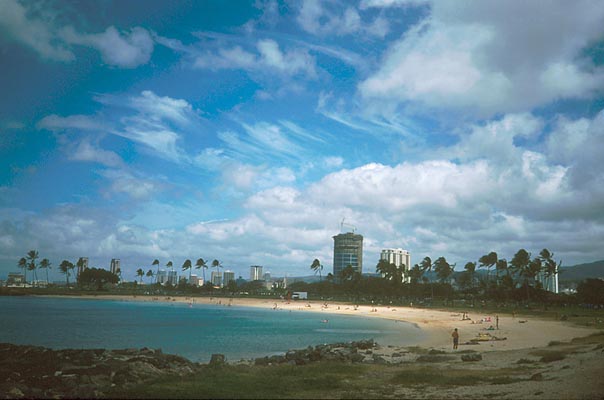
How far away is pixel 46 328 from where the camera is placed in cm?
6009

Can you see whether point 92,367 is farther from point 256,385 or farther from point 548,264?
point 548,264

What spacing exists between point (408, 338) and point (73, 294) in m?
169

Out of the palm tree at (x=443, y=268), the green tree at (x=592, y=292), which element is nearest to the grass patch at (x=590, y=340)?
the green tree at (x=592, y=292)

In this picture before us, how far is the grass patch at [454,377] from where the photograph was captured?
20438 mm

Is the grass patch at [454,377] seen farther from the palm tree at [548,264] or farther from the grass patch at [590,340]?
the palm tree at [548,264]

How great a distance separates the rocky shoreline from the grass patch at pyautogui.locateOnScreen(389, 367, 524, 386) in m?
5.70

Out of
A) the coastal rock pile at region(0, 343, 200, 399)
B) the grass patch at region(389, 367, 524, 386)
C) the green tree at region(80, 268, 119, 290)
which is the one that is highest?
the grass patch at region(389, 367, 524, 386)

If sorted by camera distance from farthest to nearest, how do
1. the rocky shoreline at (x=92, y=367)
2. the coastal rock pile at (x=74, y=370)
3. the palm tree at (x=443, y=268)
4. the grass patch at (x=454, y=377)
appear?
the palm tree at (x=443, y=268)
the grass patch at (x=454, y=377)
the rocky shoreline at (x=92, y=367)
the coastal rock pile at (x=74, y=370)

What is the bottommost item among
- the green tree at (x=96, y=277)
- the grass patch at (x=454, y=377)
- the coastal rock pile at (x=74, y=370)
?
the green tree at (x=96, y=277)

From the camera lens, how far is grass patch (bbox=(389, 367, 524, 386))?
20438 millimetres

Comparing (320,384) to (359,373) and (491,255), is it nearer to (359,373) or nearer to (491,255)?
(359,373)

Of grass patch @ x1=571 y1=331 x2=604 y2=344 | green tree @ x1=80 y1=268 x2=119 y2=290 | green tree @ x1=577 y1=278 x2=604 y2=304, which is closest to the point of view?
grass patch @ x1=571 y1=331 x2=604 y2=344

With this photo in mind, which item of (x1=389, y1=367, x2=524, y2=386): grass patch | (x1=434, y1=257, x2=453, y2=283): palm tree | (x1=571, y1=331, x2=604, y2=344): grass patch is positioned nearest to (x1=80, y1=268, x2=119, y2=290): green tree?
(x1=434, y1=257, x2=453, y2=283): palm tree

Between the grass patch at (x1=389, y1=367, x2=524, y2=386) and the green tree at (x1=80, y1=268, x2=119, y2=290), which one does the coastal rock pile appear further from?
the green tree at (x1=80, y1=268, x2=119, y2=290)
